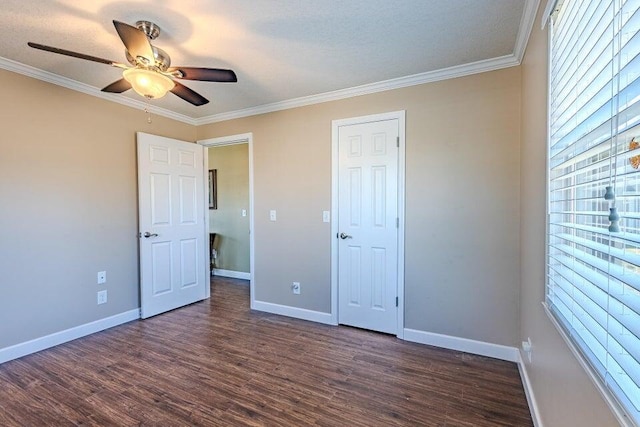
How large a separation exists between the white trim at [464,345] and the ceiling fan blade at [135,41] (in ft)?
9.39

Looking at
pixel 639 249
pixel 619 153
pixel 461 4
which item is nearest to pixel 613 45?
pixel 619 153

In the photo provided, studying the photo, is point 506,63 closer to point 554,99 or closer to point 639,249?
point 554,99

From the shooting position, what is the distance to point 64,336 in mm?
2846

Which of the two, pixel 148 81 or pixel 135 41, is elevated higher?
pixel 135 41

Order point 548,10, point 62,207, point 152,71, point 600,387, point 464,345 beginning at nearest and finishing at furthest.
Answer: point 600,387 → point 548,10 → point 152,71 → point 464,345 → point 62,207

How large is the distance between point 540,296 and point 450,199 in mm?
1118

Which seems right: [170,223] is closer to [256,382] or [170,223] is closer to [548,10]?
[256,382]

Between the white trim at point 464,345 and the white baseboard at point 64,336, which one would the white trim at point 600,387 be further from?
the white baseboard at point 64,336

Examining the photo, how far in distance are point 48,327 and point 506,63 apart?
439 cm

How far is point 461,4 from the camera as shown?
5.92 ft

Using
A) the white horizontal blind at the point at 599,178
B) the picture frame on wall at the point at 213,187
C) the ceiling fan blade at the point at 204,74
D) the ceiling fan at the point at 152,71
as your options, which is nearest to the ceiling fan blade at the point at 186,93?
the ceiling fan at the point at 152,71

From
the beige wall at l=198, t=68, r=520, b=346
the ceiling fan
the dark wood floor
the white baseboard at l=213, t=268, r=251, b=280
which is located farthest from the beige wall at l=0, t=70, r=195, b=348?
the white baseboard at l=213, t=268, r=251, b=280

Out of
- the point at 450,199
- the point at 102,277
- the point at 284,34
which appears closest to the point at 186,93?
the point at 284,34

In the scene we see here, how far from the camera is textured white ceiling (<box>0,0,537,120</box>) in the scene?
71.4 inches
